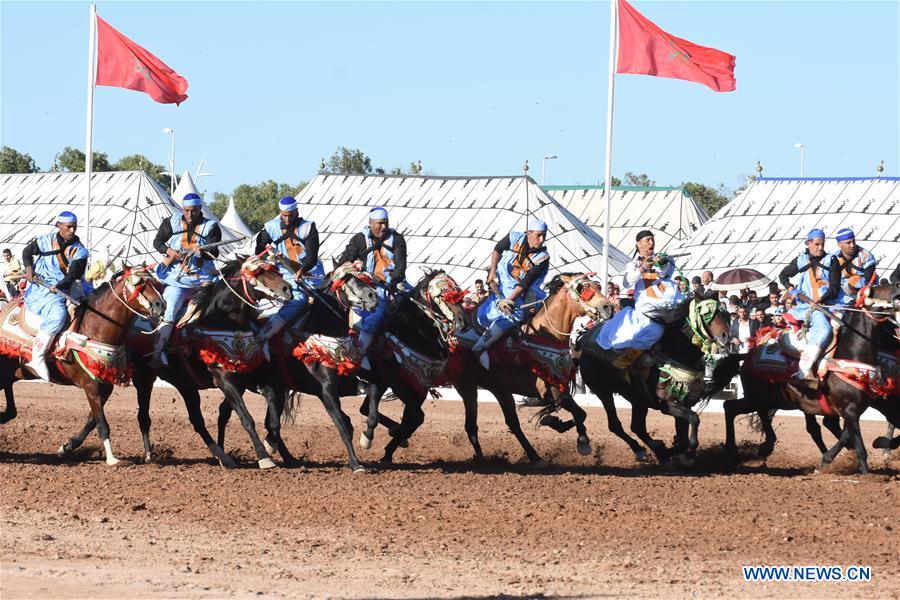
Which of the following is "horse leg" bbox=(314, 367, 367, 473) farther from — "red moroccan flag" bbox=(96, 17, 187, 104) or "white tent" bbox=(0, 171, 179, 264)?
"white tent" bbox=(0, 171, 179, 264)

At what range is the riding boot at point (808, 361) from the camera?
1565 centimetres

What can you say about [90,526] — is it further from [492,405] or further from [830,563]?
[492,405]

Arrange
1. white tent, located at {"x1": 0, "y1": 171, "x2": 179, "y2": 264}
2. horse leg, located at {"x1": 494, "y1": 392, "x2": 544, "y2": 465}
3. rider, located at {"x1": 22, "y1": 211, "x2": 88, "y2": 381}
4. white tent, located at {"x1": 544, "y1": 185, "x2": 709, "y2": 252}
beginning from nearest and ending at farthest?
rider, located at {"x1": 22, "y1": 211, "x2": 88, "y2": 381}, horse leg, located at {"x1": 494, "y1": 392, "x2": 544, "y2": 465}, white tent, located at {"x1": 0, "y1": 171, "x2": 179, "y2": 264}, white tent, located at {"x1": 544, "y1": 185, "x2": 709, "y2": 252}

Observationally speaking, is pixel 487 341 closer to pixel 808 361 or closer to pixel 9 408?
pixel 808 361

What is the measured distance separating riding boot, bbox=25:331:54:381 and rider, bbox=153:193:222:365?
121cm

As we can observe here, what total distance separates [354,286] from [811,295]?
544cm

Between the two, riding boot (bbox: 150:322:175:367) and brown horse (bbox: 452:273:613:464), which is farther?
brown horse (bbox: 452:273:613:464)

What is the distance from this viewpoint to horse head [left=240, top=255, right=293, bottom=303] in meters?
14.7

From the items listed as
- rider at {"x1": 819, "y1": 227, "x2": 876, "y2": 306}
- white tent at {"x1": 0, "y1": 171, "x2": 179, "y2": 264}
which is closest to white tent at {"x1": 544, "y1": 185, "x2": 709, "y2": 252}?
white tent at {"x1": 0, "y1": 171, "x2": 179, "y2": 264}

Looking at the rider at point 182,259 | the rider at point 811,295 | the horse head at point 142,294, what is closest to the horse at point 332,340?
the rider at point 182,259

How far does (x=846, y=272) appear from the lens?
52.6 feet

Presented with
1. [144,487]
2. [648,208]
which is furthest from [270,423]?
[648,208]

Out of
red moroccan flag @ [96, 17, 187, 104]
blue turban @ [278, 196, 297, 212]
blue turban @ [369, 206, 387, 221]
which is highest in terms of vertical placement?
red moroccan flag @ [96, 17, 187, 104]

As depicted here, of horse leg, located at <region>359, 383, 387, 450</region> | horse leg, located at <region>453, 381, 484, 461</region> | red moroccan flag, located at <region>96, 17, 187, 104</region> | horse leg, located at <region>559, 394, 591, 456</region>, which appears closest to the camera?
horse leg, located at <region>559, 394, 591, 456</region>
